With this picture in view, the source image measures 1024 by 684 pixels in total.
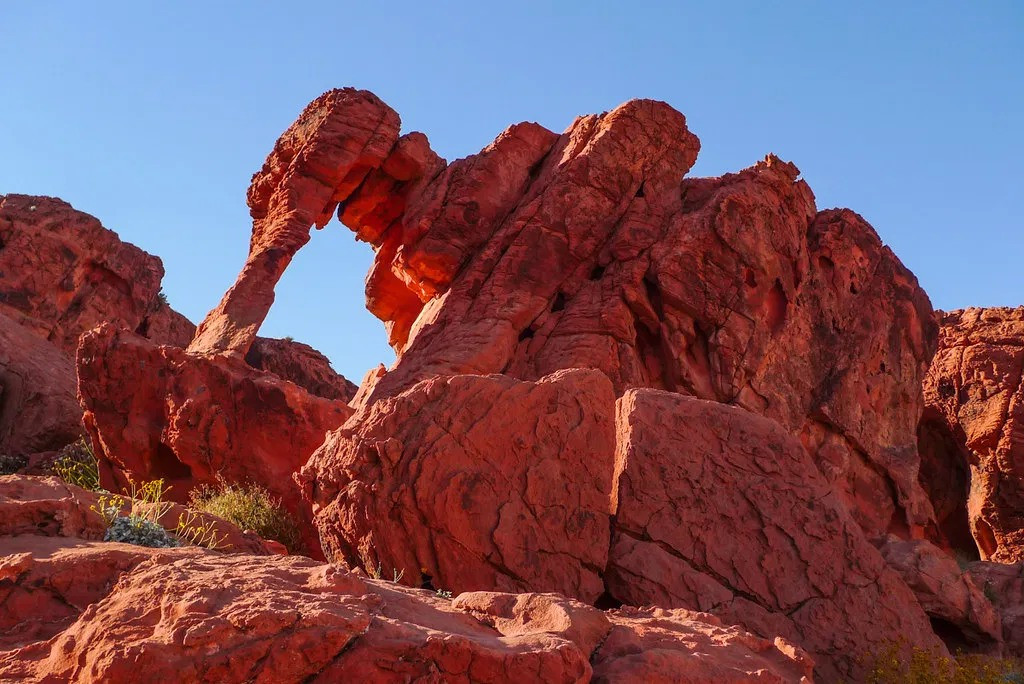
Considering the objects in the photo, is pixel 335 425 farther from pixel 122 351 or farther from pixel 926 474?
pixel 926 474

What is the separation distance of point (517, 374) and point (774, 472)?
9.19 meters

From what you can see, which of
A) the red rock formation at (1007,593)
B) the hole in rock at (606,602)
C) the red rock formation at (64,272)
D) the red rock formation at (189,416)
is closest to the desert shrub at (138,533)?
the hole in rock at (606,602)

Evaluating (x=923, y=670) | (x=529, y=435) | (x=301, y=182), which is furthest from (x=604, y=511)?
(x=301, y=182)

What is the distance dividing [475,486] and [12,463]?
12.7 metres

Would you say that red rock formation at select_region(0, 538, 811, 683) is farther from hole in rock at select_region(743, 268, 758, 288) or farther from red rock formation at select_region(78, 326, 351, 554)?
hole in rock at select_region(743, 268, 758, 288)

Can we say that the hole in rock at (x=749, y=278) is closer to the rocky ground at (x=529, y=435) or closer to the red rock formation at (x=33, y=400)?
the rocky ground at (x=529, y=435)

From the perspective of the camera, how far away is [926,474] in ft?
88.1

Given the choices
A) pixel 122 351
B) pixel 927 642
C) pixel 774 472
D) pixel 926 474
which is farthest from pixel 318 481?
pixel 926 474

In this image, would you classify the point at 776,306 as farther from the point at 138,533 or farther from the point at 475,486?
the point at 138,533

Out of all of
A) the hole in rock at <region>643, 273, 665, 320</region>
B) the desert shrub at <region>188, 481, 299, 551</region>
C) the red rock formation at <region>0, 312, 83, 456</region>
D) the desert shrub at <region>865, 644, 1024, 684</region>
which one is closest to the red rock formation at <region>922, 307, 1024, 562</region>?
the hole in rock at <region>643, 273, 665, 320</region>

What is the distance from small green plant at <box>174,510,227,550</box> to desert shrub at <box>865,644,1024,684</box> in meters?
5.86

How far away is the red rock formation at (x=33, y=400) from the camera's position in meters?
18.7

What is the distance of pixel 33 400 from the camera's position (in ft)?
63.5

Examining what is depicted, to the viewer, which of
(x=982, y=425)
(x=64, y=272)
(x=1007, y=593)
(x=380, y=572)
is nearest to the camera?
(x=380, y=572)
